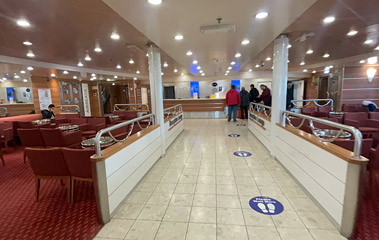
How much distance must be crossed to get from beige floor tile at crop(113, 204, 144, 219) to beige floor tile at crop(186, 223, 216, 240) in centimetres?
74

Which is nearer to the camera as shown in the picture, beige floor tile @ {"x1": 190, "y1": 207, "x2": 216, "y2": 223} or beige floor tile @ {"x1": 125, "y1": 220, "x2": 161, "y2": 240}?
beige floor tile @ {"x1": 125, "y1": 220, "x2": 161, "y2": 240}

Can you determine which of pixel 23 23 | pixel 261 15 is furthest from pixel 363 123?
pixel 23 23

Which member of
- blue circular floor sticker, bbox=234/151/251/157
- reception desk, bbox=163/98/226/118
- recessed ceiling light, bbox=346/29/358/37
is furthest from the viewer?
reception desk, bbox=163/98/226/118

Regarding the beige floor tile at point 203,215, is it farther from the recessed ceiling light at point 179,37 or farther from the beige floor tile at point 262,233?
the recessed ceiling light at point 179,37

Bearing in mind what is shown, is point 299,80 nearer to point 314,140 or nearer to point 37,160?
point 314,140

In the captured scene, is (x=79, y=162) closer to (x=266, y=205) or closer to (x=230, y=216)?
(x=230, y=216)

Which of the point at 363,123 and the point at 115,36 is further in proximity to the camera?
the point at 363,123

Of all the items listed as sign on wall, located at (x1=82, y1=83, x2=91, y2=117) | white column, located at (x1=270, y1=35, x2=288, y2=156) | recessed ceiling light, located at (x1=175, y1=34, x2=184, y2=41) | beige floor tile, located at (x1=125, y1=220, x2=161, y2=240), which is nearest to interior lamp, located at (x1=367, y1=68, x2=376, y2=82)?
white column, located at (x1=270, y1=35, x2=288, y2=156)

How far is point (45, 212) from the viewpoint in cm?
244

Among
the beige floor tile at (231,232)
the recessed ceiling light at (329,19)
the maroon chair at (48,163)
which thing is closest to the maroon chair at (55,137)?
the maroon chair at (48,163)

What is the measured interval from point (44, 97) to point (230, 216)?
10880 mm

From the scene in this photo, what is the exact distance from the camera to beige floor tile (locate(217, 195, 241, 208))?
2.44 m

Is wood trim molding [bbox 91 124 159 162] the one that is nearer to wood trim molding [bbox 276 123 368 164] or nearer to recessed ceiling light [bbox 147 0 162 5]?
recessed ceiling light [bbox 147 0 162 5]

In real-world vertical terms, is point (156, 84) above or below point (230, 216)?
above
